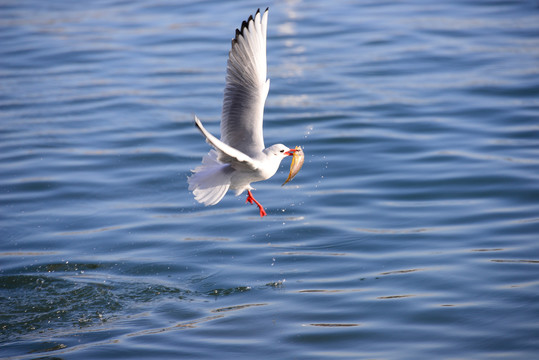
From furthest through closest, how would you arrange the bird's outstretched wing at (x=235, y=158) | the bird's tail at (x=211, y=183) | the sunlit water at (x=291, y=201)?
the sunlit water at (x=291, y=201) → the bird's tail at (x=211, y=183) → the bird's outstretched wing at (x=235, y=158)

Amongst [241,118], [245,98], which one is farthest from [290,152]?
[245,98]

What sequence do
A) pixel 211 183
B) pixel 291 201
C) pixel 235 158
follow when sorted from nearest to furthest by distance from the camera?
1. pixel 235 158
2. pixel 211 183
3. pixel 291 201

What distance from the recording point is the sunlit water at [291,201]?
24.0 ft

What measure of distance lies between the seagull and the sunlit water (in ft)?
4.03

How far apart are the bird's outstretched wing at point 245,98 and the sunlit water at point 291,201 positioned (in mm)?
1593

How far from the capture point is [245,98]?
24.1 feet

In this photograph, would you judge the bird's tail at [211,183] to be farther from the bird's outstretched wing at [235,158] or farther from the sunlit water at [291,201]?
the sunlit water at [291,201]

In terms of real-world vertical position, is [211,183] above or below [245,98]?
below

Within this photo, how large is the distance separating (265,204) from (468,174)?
2.68m

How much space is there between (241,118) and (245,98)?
0.61 ft

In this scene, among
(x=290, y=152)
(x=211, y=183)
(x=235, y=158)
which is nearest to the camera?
(x=235, y=158)

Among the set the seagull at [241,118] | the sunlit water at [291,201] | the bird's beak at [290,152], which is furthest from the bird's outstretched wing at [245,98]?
the sunlit water at [291,201]

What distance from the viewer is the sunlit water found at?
733cm

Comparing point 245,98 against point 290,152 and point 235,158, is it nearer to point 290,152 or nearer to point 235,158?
point 290,152
